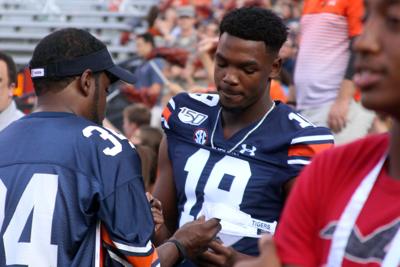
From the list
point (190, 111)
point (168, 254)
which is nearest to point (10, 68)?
point (190, 111)

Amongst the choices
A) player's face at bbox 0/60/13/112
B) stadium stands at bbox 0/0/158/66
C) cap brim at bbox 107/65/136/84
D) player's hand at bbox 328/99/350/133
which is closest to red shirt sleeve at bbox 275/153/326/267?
cap brim at bbox 107/65/136/84

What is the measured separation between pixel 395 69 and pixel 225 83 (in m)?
1.89

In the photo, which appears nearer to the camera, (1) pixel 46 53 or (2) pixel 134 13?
(1) pixel 46 53

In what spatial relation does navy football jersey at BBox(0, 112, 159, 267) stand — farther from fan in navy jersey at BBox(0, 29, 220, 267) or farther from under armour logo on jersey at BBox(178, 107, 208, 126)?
under armour logo on jersey at BBox(178, 107, 208, 126)

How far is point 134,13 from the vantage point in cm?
1691

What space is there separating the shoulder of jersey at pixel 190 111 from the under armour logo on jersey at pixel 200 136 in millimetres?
32

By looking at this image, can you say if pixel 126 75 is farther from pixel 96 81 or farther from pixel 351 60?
pixel 351 60

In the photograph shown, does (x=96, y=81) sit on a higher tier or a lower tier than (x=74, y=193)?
higher

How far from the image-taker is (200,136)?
397 cm

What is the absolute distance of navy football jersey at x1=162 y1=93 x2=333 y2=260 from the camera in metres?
3.74

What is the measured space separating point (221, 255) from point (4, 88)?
273cm

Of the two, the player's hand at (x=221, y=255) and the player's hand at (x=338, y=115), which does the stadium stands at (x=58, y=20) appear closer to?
the player's hand at (x=338, y=115)

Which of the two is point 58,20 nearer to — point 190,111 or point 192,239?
point 190,111

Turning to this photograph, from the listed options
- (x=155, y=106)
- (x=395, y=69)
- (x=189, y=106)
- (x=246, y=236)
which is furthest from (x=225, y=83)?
(x=155, y=106)
